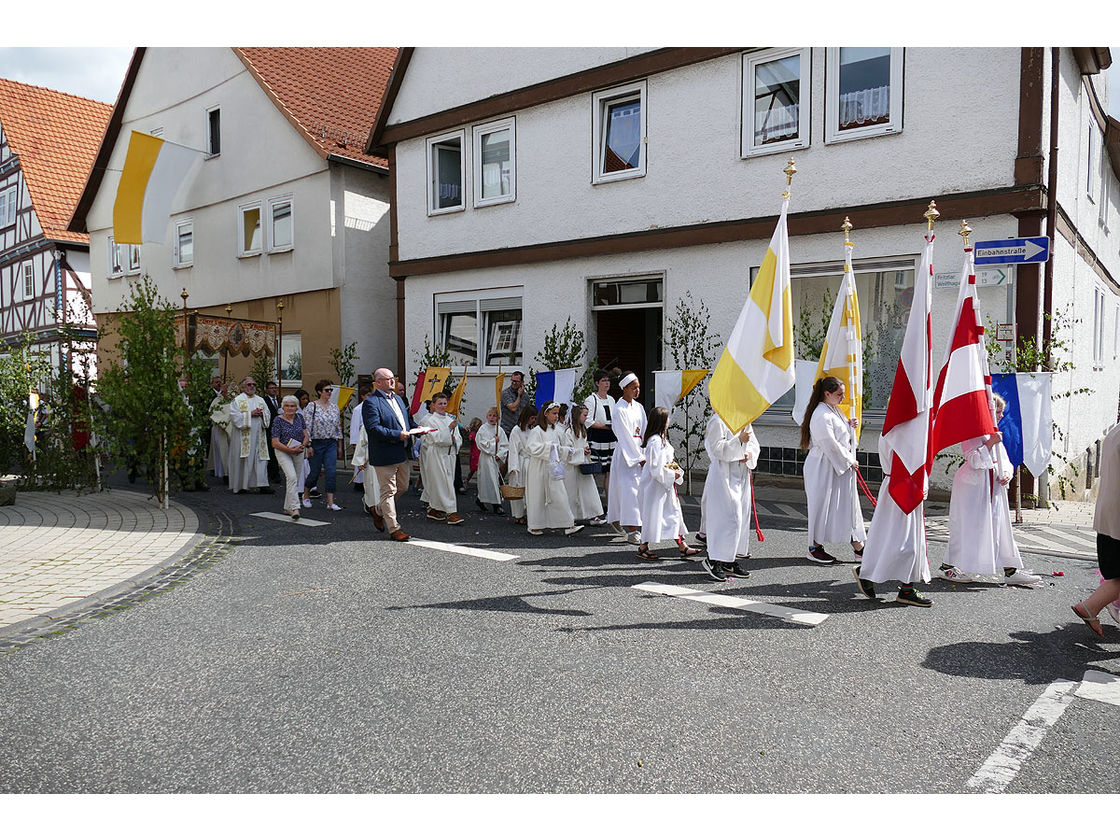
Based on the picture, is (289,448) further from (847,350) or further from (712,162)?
(712,162)

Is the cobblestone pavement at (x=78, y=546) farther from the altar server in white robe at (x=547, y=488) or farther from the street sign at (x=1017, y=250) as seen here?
the street sign at (x=1017, y=250)

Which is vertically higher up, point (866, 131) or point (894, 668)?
point (866, 131)

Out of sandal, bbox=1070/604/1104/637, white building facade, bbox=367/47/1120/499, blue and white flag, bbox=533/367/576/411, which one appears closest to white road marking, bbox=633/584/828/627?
sandal, bbox=1070/604/1104/637

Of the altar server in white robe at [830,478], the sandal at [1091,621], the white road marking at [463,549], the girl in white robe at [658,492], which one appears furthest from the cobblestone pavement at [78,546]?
the sandal at [1091,621]

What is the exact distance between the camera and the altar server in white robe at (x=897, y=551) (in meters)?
6.84

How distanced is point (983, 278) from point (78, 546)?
11.3m

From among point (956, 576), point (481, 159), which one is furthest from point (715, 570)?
point (481, 159)

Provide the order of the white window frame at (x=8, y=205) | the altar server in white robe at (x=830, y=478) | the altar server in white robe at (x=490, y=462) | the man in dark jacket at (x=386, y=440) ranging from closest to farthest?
the altar server in white robe at (x=830, y=478) < the man in dark jacket at (x=386, y=440) < the altar server in white robe at (x=490, y=462) < the white window frame at (x=8, y=205)

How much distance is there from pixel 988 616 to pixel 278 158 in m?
20.1

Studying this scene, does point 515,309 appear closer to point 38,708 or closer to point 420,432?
point 420,432

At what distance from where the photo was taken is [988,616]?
650 cm

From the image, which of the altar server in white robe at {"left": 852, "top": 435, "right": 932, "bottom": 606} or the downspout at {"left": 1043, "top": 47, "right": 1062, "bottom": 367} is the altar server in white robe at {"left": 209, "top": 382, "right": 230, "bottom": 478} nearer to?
the altar server in white robe at {"left": 852, "top": 435, "right": 932, "bottom": 606}

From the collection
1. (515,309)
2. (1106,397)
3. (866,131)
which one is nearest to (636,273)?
(515,309)

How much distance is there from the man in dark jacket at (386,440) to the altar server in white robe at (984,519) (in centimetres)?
566
